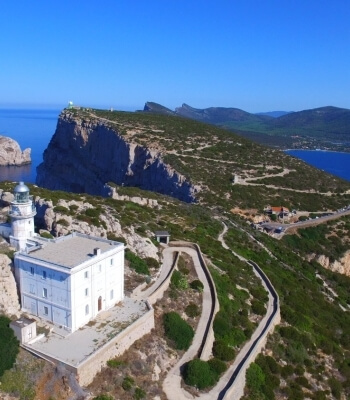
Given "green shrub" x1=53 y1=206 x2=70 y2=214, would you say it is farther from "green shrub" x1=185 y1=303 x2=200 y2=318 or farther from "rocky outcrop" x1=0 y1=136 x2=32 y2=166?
"rocky outcrop" x1=0 y1=136 x2=32 y2=166

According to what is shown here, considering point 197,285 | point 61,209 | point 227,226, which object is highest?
point 61,209

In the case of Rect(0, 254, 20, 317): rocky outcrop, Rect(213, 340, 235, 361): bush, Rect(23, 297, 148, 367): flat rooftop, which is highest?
Rect(0, 254, 20, 317): rocky outcrop

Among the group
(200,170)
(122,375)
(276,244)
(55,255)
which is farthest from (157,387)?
(200,170)

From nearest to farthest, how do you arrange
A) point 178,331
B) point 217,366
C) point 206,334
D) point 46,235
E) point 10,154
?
point 217,366, point 178,331, point 206,334, point 46,235, point 10,154

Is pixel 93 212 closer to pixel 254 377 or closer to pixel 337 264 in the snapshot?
pixel 254 377

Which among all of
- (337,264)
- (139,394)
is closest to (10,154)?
(337,264)

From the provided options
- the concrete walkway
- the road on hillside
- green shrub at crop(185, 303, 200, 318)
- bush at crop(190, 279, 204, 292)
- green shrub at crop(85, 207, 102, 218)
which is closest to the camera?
the concrete walkway

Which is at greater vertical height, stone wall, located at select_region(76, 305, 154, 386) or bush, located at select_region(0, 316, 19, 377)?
bush, located at select_region(0, 316, 19, 377)

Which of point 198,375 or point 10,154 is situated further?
point 10,154

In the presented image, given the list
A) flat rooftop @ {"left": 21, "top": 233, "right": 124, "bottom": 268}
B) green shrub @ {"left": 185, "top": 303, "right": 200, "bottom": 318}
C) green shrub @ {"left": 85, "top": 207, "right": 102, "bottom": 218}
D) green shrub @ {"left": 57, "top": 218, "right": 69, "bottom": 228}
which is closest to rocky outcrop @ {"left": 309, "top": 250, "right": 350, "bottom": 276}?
green shrub @ {"left": 85, "top": 207, "right": 102, "bottom": 218}
